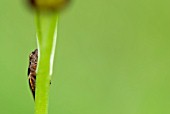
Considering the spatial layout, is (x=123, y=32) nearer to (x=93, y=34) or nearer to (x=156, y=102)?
(x=93, y=34)

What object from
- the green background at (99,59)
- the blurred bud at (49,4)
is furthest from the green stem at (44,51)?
the green background at (99,59)

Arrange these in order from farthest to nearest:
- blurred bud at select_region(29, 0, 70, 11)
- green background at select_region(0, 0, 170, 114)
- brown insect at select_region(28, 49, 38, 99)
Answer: green background at select_region(0, 0, 170, 114) → brown insect at select_region(28, 49, 38, 99) → blurred bud at select_region(29, 0, 70, 11)

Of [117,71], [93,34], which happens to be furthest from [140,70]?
[93,34]

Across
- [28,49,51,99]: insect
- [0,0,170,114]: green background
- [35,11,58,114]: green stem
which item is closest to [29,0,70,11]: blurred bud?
[35,11,58,114]: green stem

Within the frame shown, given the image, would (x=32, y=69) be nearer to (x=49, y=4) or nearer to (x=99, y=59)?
(x=49, y=4)

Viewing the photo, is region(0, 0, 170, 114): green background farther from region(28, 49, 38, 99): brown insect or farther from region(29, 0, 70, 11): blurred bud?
region(29, 0, 70, 11): blurred bud
